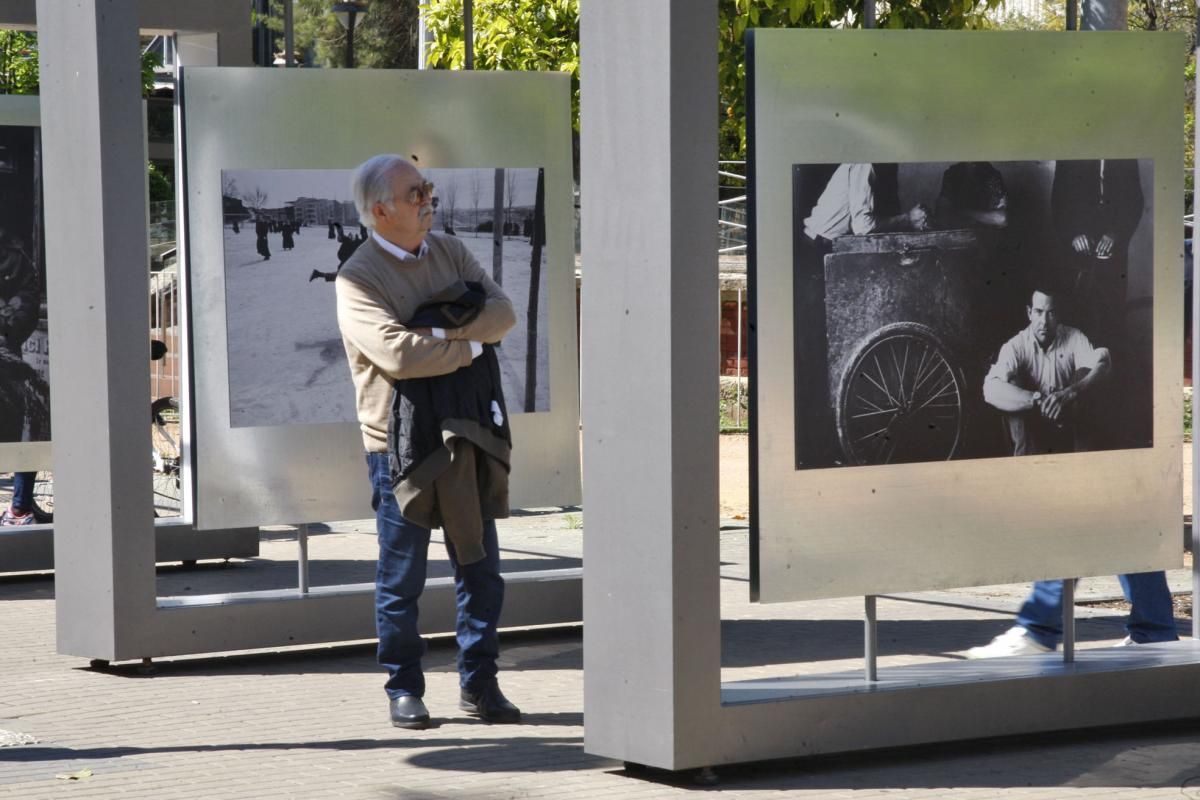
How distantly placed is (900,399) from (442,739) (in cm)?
187

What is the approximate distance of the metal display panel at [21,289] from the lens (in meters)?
9.94

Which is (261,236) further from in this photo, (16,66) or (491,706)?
(16,66)

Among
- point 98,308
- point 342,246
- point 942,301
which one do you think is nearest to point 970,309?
point 942,301

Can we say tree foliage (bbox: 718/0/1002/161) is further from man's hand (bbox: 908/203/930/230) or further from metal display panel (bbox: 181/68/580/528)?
man's hand (bbox: 908/203/930/230)

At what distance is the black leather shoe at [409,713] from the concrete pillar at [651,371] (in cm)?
98

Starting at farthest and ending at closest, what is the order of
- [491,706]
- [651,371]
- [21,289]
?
[21,289] → [491,706] → [651,371]

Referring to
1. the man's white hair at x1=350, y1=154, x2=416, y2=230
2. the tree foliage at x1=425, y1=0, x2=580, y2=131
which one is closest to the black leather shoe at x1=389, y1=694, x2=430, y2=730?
the man's white hair at x1=350, y1=154, x2=416, y2=230

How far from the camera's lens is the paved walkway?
5527 millimetres

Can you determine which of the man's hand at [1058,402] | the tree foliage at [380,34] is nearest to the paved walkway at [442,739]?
the man's hand at [1058,402]

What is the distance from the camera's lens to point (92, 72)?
285 inches

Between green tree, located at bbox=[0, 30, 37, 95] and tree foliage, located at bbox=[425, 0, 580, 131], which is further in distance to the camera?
green tree, located at bbox=[0, 30, 37, 95]

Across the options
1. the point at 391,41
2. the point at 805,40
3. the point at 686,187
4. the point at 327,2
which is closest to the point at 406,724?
the point at 686,187

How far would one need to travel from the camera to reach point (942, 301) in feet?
19.1

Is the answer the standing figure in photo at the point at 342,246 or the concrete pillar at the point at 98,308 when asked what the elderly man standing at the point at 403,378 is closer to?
the concrete pillar at the point at 98,308
